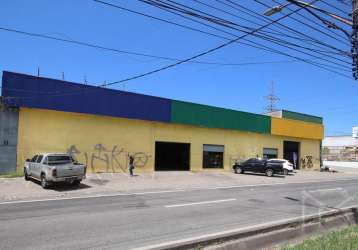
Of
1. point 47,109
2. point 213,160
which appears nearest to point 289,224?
point 47,109

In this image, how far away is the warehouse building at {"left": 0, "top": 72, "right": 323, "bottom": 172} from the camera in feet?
80.4

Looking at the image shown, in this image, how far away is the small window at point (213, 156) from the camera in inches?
1414

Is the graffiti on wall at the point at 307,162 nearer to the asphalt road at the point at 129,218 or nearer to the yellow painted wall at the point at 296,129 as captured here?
the yellow painted wall at the point at 296,129

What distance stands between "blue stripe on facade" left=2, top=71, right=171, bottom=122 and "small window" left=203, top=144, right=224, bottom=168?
5.83m

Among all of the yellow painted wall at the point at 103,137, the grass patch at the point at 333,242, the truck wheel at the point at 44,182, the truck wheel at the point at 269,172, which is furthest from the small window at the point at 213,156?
the grass patch at the point at 333,242

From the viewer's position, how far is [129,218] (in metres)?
11.3

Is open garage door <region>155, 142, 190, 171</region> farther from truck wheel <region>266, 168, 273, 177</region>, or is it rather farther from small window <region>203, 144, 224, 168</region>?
truck wheel <region>266, 168, 273, 177</region>

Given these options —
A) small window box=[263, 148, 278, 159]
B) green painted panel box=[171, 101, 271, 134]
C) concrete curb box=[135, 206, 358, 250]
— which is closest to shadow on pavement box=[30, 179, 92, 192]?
green painted panel box=[171, 101, 271, 134]

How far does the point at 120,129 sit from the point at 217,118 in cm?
1047

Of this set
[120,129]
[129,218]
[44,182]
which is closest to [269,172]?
A: [120,129]

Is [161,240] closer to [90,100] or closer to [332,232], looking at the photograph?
[332,232]

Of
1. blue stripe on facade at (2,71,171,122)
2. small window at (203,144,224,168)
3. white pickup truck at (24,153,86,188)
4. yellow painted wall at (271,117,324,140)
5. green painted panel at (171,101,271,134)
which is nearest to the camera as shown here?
white pickup truck at (24,153,86,188)

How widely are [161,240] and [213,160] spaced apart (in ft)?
93.0

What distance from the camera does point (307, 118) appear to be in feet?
165
